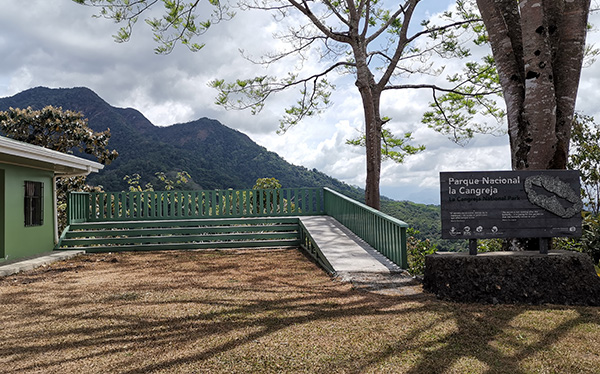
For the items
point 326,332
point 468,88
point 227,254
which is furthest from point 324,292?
point 468,88

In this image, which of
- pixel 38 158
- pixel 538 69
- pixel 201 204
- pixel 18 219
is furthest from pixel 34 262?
pixel 538 69

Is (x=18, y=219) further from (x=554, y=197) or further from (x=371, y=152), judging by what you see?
(x=554, y=197)

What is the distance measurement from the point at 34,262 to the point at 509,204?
9.86 m

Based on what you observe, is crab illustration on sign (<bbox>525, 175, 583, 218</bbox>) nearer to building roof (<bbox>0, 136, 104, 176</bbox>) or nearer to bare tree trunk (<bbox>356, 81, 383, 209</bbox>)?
bare tree trunk (<bbox>356, 81, 383, 209</bbox>)

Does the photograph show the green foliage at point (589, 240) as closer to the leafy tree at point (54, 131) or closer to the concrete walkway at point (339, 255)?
the concrete walkway at point (339, 255)

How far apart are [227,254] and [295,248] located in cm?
211

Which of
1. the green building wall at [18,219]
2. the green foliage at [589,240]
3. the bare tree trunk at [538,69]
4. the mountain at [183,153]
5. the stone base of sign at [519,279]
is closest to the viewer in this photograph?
the stone base of sign at [519,279]

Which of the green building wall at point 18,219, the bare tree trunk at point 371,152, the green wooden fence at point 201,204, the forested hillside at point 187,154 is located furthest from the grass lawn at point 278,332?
the forested hillside at point 187,154

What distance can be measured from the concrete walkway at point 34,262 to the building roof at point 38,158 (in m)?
2.36

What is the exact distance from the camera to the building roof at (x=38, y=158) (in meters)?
7.95

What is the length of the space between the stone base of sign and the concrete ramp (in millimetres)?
1426

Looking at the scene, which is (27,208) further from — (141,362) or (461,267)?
(461,267)

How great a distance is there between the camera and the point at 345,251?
316 inches

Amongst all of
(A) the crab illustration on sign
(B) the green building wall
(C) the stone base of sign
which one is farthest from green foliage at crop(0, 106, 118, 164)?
(A) the crab illustration on sign
